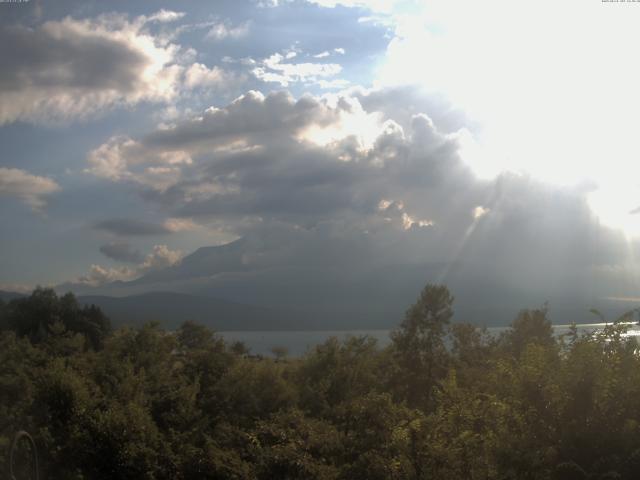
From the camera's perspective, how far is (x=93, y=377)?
25.4 metres

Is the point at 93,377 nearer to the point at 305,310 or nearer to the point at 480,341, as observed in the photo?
the point at 480,341

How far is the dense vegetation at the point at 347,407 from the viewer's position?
28.1 feet

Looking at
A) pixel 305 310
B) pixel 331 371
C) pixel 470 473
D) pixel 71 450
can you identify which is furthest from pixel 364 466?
pixel 305 310

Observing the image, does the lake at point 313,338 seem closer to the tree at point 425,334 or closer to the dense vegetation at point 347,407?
the dense vegetation at point 347,407

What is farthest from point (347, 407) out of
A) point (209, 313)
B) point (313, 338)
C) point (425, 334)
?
point (209, 313)

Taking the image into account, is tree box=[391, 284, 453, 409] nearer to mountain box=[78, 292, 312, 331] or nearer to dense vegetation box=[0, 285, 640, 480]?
dense vegetation box=[0, 285, 640, 480]

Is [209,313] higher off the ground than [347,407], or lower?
lower

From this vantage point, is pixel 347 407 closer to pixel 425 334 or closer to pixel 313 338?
pixel 425 334

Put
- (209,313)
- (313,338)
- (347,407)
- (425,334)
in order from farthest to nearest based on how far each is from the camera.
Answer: (209,313)
(313,338)
(425,334)
(347,407)

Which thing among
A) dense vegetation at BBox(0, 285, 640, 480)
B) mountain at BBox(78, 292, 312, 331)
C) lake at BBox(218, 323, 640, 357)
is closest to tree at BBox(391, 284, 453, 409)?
dense vegetation at BBox(0, 285, 640, 480)

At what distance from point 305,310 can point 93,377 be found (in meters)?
173

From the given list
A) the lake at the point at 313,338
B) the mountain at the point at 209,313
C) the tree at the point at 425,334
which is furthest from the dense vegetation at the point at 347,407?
the mountain at the point at 209,313

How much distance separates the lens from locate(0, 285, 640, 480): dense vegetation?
28.1ft

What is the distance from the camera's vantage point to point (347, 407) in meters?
18.2
